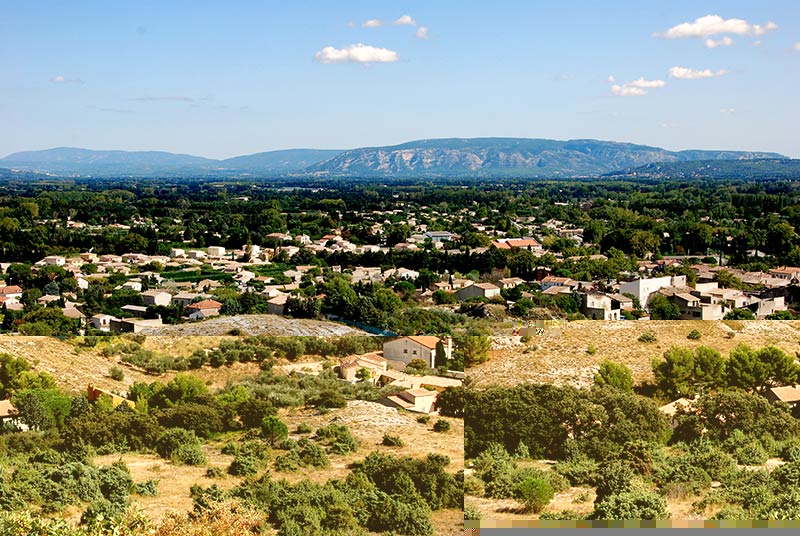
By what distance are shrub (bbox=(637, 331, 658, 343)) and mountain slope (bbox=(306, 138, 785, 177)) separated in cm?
15973

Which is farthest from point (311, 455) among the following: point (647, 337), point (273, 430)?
point (647, 337)

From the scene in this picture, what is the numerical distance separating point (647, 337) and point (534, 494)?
1.20m

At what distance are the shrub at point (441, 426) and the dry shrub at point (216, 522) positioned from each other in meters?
0.89

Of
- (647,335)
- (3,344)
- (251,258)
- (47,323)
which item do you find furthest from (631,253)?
(3,344)

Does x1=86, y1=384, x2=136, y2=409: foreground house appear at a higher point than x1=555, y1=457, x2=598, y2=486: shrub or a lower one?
higher

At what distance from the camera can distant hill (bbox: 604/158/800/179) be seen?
4062 inches

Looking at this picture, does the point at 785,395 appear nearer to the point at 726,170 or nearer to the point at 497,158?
the point at 726,170

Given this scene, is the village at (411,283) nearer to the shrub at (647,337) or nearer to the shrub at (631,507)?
the shrub at (647,337)

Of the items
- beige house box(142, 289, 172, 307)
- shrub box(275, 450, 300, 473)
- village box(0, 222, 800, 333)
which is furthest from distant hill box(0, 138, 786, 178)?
shrub box(275, 450, 300, 473)

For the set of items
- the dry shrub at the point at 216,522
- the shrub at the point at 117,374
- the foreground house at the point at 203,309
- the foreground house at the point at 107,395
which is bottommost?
the foreground house at the point at 203,309

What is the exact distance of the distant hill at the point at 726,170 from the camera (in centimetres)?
10316

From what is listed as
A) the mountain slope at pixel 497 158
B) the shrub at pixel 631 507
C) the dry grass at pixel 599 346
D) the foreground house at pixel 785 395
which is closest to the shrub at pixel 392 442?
the dry grass at pixel 599 346

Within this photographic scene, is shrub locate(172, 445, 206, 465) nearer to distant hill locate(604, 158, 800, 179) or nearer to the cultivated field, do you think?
the cultivated field

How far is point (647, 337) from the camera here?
4809 millimetres
